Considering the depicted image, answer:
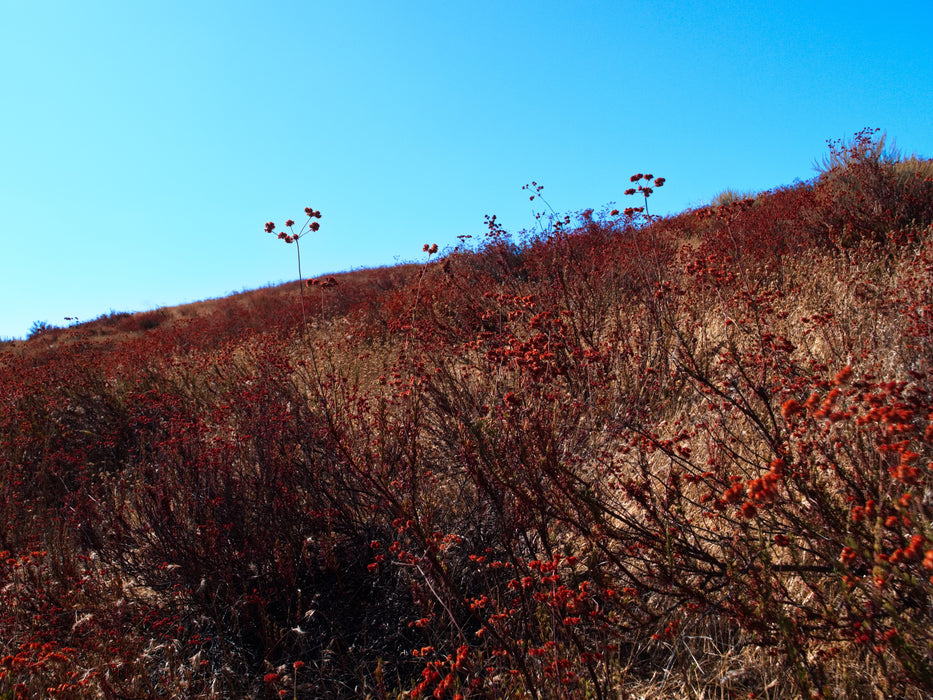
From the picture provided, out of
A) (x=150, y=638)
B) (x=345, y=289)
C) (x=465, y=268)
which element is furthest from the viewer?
(x=345, y=289)

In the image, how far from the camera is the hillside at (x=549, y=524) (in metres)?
1.61

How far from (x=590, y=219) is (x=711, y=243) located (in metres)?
2.91

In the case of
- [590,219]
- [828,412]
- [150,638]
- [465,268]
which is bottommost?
[150,638]

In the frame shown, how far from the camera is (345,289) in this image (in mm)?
11336

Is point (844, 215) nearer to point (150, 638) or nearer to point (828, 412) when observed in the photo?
point (828, 412)

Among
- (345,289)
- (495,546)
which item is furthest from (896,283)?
(345,289)

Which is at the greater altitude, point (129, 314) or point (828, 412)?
point (129, 314)

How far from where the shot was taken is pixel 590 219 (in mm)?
8828

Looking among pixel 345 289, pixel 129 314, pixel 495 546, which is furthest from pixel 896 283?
pixel 129 314

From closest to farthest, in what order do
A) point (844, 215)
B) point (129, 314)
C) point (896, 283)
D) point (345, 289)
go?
point (896, 283) < point (844, 215) < point (345, 289) < point (129, 314)

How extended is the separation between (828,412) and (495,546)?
1.81 meters

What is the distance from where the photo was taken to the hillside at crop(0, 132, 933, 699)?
1.61 meters

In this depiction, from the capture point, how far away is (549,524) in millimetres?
2684

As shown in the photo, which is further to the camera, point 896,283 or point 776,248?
point 776,248
